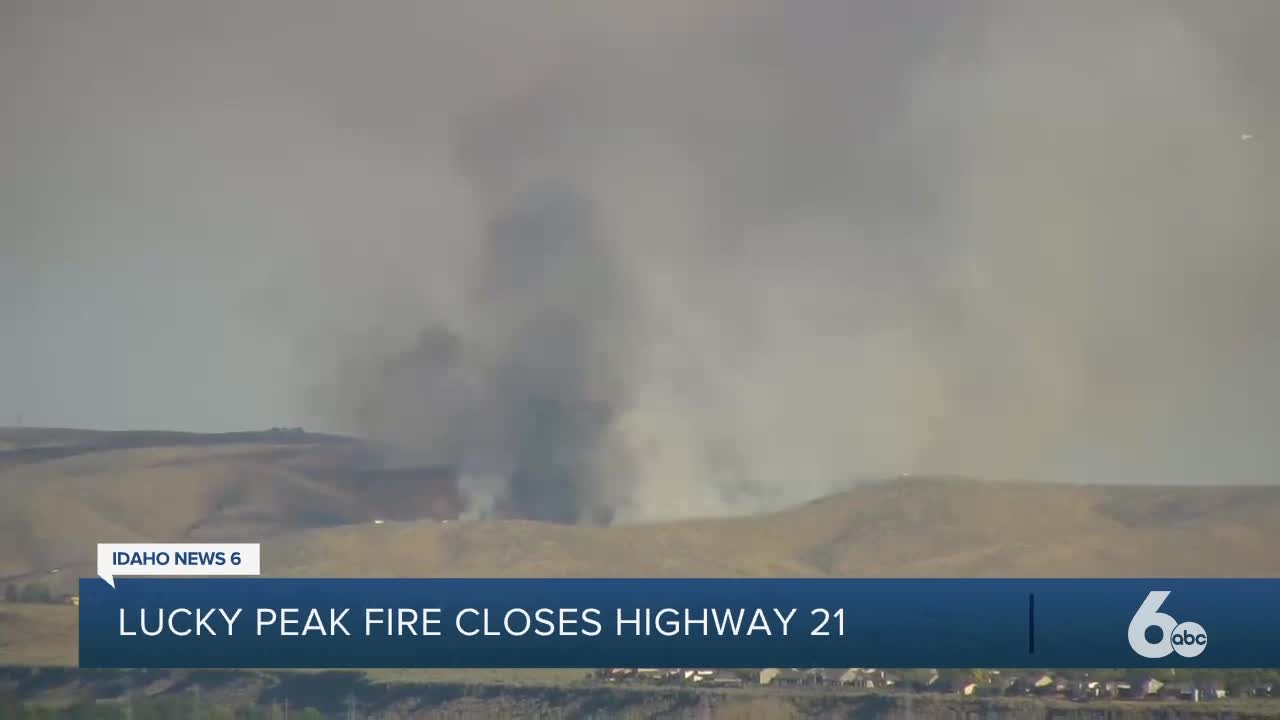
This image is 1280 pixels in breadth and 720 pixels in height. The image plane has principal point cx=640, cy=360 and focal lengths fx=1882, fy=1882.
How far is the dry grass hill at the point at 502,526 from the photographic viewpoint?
393 inches

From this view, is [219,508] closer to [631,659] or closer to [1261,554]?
[631,659]

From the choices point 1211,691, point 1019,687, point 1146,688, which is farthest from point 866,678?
point 1211,691

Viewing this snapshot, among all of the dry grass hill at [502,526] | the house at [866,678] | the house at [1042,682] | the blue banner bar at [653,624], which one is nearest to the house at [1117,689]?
the blue banner bar at [653,624]

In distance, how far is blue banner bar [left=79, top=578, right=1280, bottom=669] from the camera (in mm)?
9750

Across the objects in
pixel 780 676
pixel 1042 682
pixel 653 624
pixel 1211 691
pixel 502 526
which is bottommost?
pixel 1211 691

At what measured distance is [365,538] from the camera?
1006 centimetres

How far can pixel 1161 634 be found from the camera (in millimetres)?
9930

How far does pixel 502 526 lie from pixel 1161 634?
3.54 m

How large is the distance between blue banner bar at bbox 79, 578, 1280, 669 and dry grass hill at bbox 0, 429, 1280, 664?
0.12 meters

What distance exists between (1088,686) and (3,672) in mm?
5792

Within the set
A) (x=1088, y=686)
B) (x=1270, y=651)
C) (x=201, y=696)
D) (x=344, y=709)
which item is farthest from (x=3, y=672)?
(x=1270, y=651)

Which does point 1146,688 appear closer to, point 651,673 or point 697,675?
point 697,675

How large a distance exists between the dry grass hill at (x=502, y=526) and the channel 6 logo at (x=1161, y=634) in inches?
8.4

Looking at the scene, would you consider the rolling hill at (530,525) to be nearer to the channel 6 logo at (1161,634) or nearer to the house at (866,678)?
the channel 6 logo at (1161,634)
